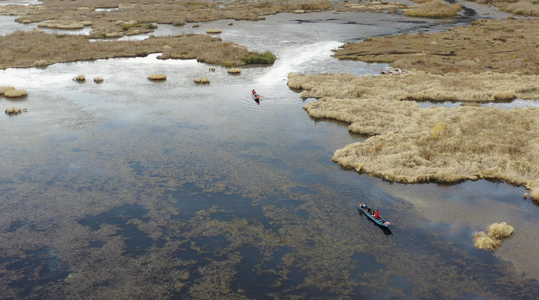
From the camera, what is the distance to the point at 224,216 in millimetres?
23531

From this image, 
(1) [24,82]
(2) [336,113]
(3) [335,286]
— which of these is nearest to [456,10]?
(2) [336,113]

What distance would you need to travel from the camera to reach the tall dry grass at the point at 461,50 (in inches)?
2138

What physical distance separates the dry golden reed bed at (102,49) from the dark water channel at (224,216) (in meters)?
21.6

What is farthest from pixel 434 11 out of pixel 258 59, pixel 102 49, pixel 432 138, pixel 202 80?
pixel 432 138

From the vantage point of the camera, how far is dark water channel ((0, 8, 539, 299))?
1878 cm

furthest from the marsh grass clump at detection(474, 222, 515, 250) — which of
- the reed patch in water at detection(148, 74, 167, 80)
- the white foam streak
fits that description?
the reed patch in water at detection(148, 74, 167, 80)

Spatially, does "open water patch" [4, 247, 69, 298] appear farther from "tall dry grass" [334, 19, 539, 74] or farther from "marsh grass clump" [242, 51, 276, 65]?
"tall dry grass" [334, 19, 539, 74]

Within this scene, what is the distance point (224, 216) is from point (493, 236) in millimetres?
14035

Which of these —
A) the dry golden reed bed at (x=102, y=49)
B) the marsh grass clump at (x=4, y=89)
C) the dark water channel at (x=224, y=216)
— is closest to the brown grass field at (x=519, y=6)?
the dry golden reed bed at (x=102, y=49)

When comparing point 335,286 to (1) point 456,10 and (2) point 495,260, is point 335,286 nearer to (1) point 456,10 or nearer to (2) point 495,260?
(2) point 495,260

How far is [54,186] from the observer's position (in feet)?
87.8

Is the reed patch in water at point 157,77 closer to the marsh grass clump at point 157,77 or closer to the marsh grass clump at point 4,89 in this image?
the marsh grass clump at point 157,77

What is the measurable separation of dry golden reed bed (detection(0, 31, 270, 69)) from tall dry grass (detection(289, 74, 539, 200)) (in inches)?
850

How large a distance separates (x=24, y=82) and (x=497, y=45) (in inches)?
2640
